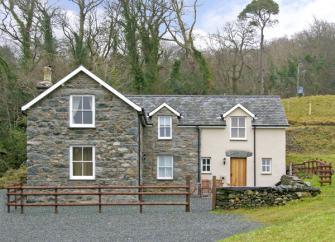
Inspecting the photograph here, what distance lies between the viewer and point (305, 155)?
4381 cm

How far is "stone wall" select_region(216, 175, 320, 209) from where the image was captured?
821 inches

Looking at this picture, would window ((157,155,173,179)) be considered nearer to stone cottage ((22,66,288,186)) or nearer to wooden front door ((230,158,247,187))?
stone cottage ((22,66,288,186))

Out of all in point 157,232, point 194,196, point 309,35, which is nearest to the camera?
point 157,232

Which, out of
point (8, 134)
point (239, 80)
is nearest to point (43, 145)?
point (8, 134)

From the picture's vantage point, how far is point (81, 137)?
83.0ft

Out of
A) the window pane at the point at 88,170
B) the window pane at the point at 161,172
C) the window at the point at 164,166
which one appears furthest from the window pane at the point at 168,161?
the window pane at the point at 88,170

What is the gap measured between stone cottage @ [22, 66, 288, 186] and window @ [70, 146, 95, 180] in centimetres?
5

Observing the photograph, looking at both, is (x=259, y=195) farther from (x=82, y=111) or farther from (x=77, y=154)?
(x=82, y=111)

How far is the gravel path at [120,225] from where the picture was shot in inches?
578

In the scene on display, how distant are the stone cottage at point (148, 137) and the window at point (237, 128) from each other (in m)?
0.06

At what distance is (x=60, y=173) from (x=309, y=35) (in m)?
57.0

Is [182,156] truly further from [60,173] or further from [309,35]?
[309,35]

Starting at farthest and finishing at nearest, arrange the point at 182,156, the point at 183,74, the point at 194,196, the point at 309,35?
the point at 309,35
the point at 183,74
the point at 182,156
the point at 194,196

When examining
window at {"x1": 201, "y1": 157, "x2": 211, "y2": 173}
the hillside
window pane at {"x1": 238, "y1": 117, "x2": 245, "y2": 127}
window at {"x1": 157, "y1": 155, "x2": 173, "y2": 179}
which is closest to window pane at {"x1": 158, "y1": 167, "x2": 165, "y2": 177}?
window at {"x1": 157, "y1": 155, "x2": 173, "y2": 179}
